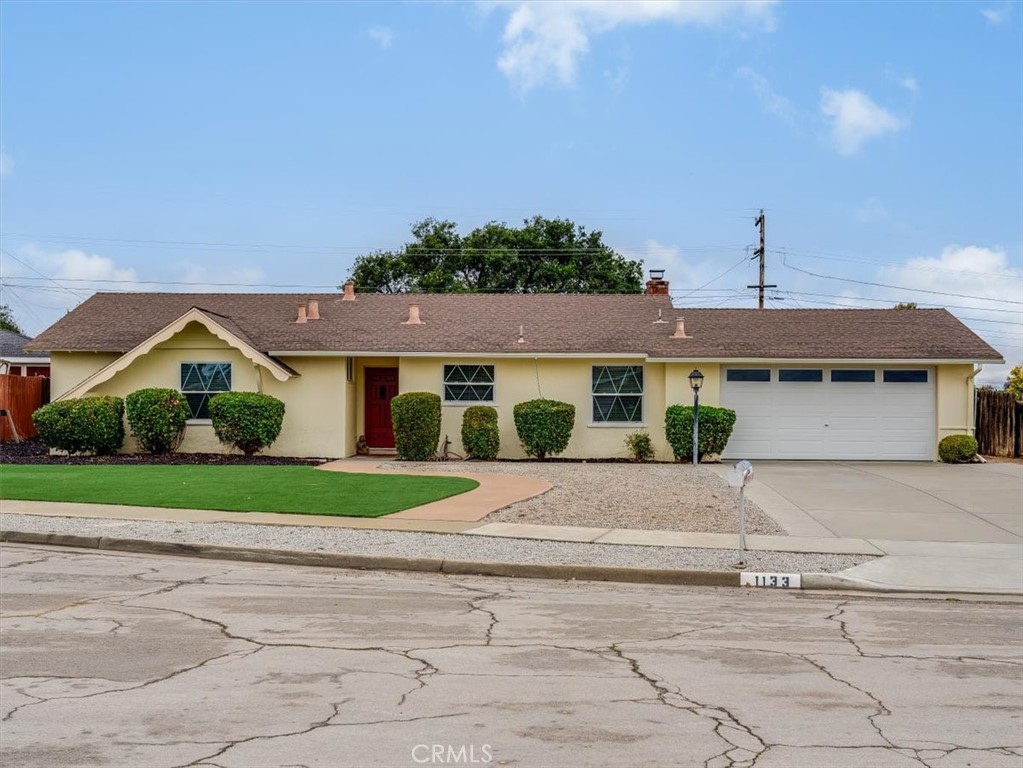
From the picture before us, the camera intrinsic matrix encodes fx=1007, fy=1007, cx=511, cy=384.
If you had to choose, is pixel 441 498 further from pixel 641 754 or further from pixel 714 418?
pixel 641 754

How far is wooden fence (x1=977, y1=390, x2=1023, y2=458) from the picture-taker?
27.2 m

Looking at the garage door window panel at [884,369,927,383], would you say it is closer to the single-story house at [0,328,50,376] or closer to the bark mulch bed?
the bark mulch bed

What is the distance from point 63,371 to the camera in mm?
26406

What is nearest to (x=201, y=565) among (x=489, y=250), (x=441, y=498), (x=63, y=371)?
(x=441, y=498)

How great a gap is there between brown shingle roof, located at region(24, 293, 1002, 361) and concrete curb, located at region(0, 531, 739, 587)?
1269 cm

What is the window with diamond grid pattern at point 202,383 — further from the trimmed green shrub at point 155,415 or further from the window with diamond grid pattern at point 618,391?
the window with diamond grid pattern at point 618,391

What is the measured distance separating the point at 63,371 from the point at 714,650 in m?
23.0

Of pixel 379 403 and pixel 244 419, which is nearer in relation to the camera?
pixel 244 419

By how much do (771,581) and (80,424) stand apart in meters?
18.5

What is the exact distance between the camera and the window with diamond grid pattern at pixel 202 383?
82.6 ft

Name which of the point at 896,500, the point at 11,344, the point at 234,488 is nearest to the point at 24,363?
the point at 11,344

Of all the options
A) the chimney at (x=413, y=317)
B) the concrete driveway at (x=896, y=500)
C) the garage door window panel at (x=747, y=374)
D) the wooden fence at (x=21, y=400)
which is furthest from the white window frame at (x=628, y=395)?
the wooden fence at (x=21, y=400)

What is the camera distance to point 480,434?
24562 mm

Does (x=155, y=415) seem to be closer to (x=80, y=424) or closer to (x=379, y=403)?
(x=80, y=424)
